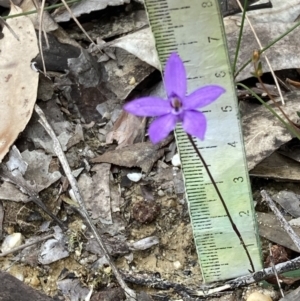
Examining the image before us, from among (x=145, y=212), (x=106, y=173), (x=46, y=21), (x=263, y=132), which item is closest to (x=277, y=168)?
(x=263, y=132)

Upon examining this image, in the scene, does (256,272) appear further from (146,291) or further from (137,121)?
(137,121)

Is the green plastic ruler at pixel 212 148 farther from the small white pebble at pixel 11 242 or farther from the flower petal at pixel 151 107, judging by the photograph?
the small white pebble at pixel 11 242

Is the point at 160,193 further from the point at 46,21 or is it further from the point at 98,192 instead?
the point at 46,21

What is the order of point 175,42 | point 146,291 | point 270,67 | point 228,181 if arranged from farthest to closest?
1. point 270,67
2. point 146,291
3. point 228,181
4. point 175,42

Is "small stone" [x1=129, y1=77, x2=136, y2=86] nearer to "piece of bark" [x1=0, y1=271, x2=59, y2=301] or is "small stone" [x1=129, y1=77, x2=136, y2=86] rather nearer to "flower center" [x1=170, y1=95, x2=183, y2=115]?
"piece of bark" [x1=0, y1=271, x2=59, y2=301]

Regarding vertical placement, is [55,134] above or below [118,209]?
above

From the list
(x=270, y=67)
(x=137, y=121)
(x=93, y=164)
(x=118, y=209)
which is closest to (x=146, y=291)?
(x=118, y=209)

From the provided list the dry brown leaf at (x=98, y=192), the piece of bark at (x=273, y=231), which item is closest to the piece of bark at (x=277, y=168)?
the piece of bark at (x=273, y=231)
